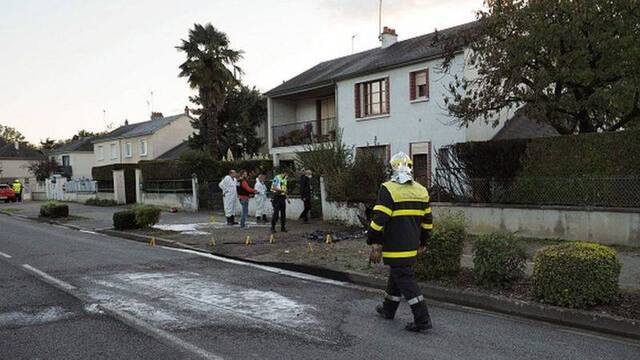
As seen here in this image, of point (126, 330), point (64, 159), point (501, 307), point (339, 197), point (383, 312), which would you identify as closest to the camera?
point (126, 330)

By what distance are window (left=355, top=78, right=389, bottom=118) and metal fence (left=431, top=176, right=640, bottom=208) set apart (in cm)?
970

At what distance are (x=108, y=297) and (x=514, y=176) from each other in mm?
9675

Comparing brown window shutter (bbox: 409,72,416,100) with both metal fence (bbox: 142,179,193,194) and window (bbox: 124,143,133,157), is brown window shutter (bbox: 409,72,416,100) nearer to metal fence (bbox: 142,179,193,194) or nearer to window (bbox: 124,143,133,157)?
metal fence (bbox: 142,179,193,194)

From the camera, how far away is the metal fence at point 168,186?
25.2 meters

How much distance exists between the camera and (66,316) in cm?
660

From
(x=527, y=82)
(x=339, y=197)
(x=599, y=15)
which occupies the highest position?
(x=599, y=15)

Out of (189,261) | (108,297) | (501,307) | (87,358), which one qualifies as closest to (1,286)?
(108,297)

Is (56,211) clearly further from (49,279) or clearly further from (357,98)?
(49,279)

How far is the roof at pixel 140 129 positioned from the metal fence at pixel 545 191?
118ft

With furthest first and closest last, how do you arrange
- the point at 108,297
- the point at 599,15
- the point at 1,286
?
the point at 599,15 → the point at 1,286 → the point at 108,297

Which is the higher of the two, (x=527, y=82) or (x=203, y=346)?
(x=527, y=82)

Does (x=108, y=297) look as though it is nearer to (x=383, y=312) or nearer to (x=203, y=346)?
(x=203, y=346)

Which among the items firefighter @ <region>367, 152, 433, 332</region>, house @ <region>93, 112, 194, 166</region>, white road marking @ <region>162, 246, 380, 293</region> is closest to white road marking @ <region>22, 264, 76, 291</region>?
white road marking @ <region>162, 246, 380, 293</region>

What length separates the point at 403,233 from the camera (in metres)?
6.00
